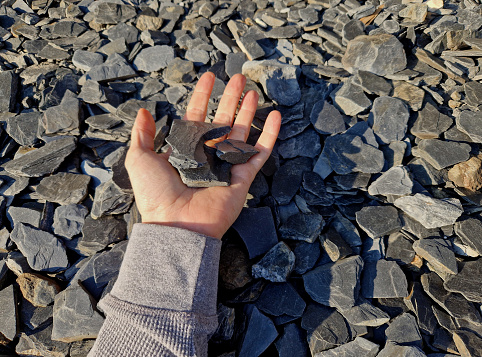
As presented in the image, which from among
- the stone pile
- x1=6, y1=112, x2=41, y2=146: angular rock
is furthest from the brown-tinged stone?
x1=6, y1=112, x2=41, y2=146: angular rock

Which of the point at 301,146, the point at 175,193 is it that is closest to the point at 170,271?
the point at 175,193

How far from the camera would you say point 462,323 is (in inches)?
78.7

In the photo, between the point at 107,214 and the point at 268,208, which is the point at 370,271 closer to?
the point at 268,208

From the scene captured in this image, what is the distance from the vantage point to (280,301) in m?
2.08

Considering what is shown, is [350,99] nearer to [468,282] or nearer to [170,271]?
[468,282]

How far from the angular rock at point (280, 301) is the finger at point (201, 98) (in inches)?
52.4

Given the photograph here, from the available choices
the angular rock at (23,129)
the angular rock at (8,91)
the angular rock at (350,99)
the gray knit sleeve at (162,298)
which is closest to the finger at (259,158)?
the gray knit sleeve at (162,298)

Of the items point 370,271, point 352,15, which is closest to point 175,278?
point 370,271

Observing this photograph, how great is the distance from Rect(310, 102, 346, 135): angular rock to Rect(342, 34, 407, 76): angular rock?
56cm

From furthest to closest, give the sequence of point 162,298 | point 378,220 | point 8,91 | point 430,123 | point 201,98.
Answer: point 8,91 < point 430,123 < point 201,98 < point 378,220 < point 162,298

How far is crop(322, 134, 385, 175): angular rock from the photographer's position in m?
2.41

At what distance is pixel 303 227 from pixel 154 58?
2155 mm

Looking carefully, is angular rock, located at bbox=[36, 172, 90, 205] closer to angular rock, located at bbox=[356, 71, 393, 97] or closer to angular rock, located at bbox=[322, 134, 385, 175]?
angular rock, located at bbox=[322, 134, 385, 175]

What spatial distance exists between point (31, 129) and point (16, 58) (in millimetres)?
1136
